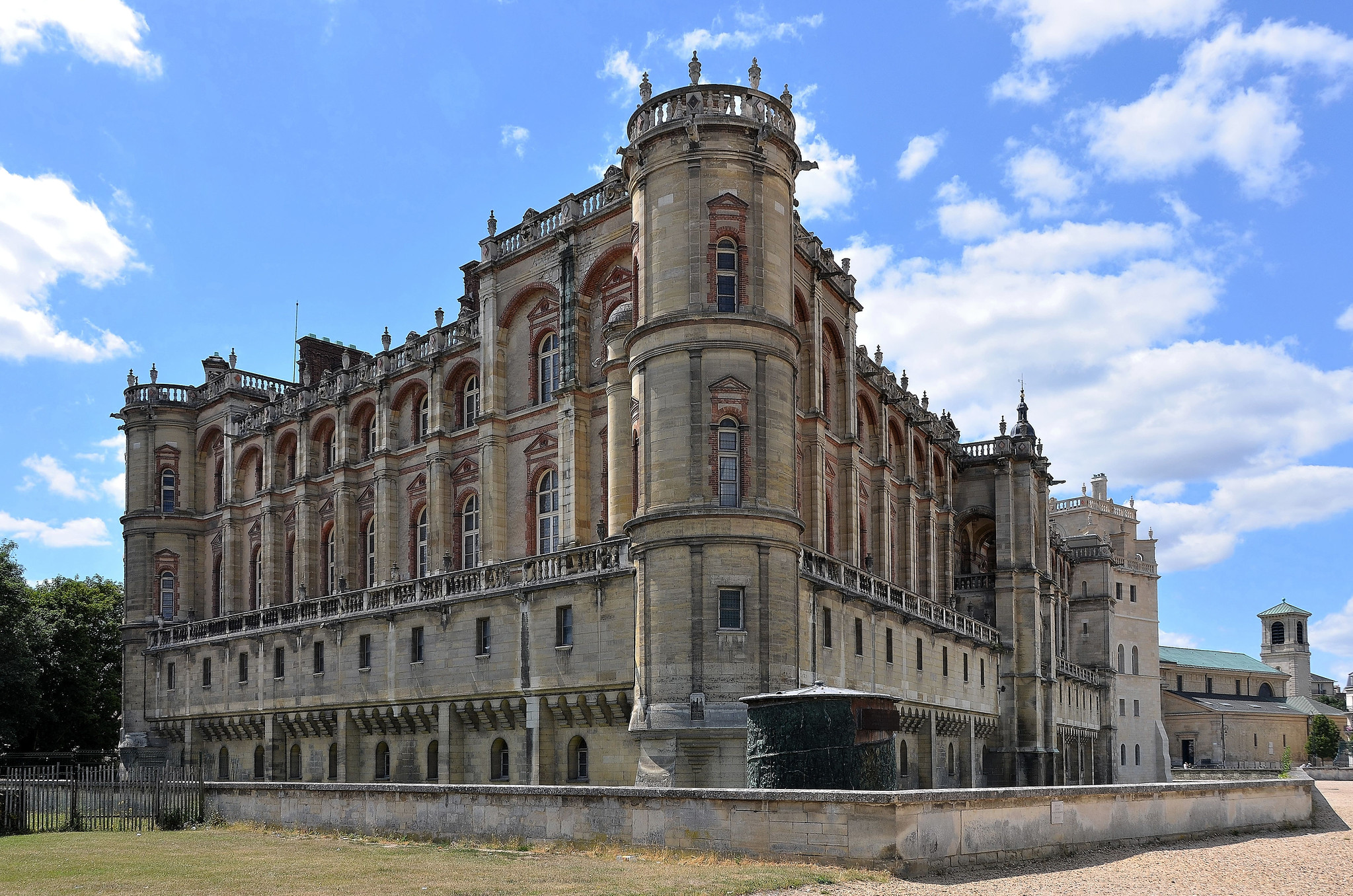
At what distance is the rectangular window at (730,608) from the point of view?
33469 mm

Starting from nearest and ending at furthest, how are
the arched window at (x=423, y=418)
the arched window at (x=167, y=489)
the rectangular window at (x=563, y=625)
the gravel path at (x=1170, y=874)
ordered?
the gravel path at (x=1170, y=874), the rectangular window at (x=563, y=625), the arched window at (x=423, y=418), the arched window at (x=167, y=489)

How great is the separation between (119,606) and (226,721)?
2272cm

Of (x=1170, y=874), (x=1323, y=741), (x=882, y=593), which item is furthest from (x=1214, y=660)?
(x=1170, y=874)

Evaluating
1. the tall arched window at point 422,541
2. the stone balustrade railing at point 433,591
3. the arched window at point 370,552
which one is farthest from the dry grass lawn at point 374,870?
the arched window at point 370,552

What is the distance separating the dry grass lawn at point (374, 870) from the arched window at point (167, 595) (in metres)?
38.2

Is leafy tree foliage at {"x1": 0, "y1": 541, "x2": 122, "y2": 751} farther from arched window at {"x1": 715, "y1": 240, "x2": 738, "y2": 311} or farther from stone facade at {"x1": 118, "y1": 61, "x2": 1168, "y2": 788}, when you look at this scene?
arched window at {"x1": 715, "y1": 240, "x2": 738, "y2": 311}

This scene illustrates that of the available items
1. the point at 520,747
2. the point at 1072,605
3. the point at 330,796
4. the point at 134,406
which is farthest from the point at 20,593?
the point at 1072,605

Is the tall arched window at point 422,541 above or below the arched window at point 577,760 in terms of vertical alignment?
above

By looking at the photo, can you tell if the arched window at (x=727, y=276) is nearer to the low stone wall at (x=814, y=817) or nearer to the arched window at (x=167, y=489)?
the low stone wall at (x=814, y=817)

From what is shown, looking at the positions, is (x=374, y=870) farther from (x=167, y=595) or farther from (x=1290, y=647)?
(x=1290, y=647)

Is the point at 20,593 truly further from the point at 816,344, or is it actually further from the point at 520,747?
the point at 816,344

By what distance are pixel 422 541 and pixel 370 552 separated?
431cm

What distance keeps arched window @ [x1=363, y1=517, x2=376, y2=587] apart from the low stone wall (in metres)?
24.4

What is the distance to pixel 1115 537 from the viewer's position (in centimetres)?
9631
